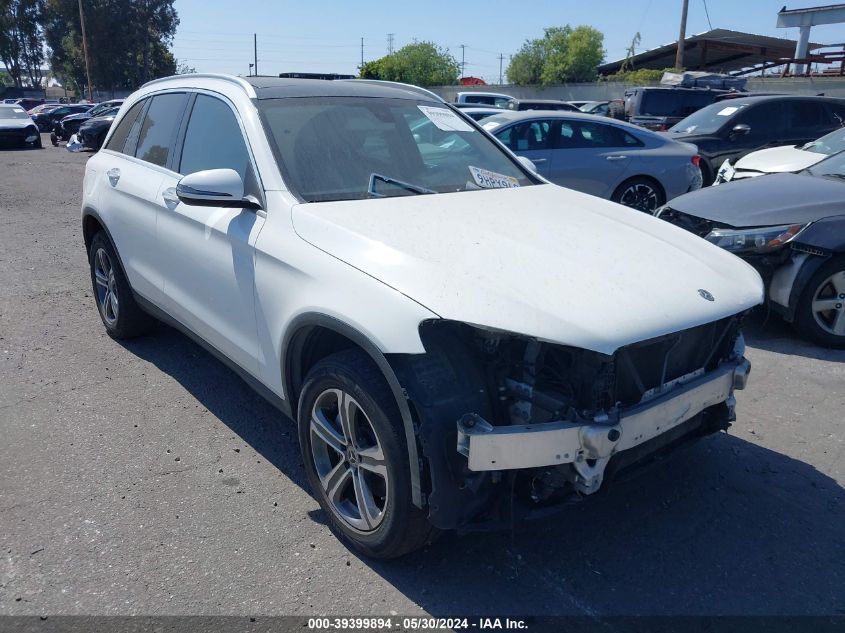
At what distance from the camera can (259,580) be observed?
2861 mm

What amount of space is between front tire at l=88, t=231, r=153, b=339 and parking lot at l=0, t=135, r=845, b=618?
55 centimetres

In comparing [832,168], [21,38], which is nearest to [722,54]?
[832,168]

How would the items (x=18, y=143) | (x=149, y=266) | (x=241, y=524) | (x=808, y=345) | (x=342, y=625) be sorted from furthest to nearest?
(x=18, y=143)
(x=808, y=345)
(x=149, y=266)
(x=241, y=524)
(x=342, y=625)

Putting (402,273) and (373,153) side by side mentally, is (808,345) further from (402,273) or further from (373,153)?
(402,273)

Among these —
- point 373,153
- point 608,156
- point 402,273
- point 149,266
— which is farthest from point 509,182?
point 608,156

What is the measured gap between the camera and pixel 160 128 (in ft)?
15.0

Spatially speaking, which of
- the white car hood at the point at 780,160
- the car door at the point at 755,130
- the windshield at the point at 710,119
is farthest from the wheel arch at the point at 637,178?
the windshield at the point at 710,119

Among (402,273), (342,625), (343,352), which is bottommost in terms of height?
(342,625)

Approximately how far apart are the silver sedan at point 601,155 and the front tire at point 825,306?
14.1ft

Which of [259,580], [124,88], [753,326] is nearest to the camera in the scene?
[259,580]

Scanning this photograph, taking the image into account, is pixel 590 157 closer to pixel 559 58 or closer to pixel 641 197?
pixel 641 197

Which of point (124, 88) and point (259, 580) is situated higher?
point (124, 88)

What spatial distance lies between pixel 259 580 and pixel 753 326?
4740 mm

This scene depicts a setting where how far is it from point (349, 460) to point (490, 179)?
1836 mm
